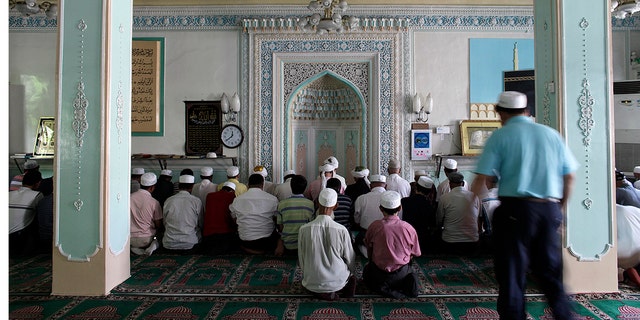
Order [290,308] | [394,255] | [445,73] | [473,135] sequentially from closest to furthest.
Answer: [290,308] < [394,255] < [473,135] < [445,73]

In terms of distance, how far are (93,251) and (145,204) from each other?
1028 mm

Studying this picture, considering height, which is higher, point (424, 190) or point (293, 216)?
point (424, 190)

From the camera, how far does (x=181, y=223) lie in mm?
3818

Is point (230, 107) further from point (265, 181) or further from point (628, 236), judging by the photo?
point (628, 236)

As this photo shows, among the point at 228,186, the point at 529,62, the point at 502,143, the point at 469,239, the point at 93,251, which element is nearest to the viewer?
the point at 502,143

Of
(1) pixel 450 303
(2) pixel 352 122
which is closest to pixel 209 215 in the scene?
(1) pixel 450 303

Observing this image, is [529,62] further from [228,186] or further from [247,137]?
[228,186]

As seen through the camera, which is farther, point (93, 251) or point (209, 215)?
point (209, 215)

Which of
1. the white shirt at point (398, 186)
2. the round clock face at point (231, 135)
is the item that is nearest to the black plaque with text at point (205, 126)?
the round clock face at point (231, 135)

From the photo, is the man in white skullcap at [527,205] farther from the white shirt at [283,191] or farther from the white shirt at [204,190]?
the white shirt at [204,190]

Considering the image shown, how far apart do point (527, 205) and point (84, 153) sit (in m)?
2.54

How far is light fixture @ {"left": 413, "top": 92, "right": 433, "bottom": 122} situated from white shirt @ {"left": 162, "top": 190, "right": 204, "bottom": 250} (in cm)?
324

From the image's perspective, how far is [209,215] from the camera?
3.93 meters

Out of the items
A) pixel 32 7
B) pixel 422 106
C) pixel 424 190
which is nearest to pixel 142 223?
pixel 424 190
